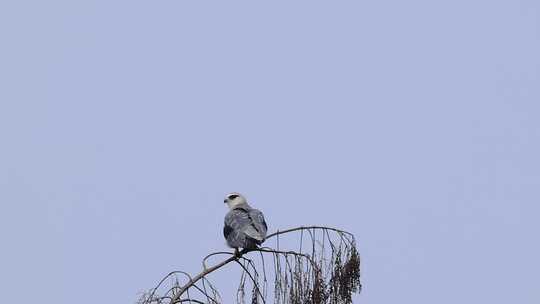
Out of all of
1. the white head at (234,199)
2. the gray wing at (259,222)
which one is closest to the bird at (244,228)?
the gray wing at (259,222)

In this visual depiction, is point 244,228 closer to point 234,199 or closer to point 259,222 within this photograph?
point 259,222

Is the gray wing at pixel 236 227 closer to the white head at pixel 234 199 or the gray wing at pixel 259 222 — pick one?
the gray wing at pixel 259 222

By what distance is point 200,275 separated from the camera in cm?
795

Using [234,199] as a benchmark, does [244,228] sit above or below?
below

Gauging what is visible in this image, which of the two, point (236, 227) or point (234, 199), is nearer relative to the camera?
point (236, 227)

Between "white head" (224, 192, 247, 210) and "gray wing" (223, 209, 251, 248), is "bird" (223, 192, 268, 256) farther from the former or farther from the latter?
"white head" (224, 192, 247, 210)

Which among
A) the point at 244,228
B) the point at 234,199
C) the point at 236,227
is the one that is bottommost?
the point at 244,228

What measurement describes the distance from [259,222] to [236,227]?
0.27 metres

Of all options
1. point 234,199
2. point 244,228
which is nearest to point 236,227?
point 244,228

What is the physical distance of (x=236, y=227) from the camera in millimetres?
11891

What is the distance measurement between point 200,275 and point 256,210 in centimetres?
458

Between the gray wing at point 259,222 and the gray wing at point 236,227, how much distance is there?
68mm

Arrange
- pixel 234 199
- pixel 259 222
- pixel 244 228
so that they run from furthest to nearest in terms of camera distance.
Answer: pixel 234 199, pixel 259 222, pixel 244 228

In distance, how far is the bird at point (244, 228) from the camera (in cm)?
1130
